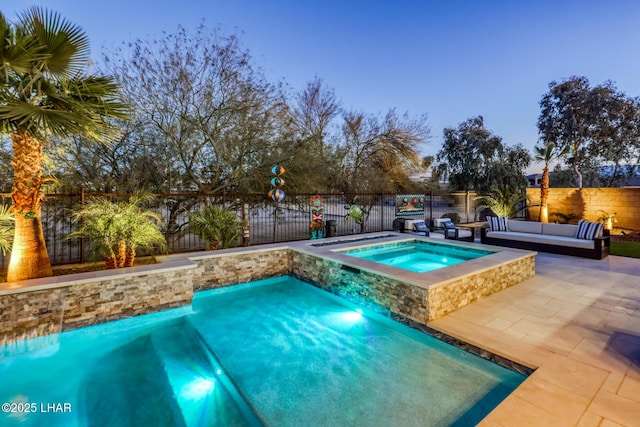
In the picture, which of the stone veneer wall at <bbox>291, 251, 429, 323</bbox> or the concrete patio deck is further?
the stone veneer wall at <bbox>291, 251, 429, 323</bbox>

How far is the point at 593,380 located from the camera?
2330 mm

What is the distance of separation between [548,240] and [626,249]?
2604 millimetres

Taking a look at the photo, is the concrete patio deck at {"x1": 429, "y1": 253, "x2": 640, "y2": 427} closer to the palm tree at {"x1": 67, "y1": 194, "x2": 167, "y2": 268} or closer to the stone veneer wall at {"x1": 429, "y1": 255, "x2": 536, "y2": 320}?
the stone veneer wall at {"x1": 429, "y1": 255, "x2": 536, "y2": 320}

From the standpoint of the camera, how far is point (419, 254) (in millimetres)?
6648

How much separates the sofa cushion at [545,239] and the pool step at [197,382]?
7.71 m

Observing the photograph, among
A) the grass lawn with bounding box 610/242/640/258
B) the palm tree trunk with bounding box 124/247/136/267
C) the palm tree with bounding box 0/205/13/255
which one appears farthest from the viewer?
the grass lawn with bounding box 610/242/640/258

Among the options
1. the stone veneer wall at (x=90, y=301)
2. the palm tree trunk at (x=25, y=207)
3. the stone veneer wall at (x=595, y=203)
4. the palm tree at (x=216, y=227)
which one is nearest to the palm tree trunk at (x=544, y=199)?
the stone veneer wall at (x=595, y=203)

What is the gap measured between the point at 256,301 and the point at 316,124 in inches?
405

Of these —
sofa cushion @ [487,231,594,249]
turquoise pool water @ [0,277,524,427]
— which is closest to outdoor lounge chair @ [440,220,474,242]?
sofa cushion @ [487,231,594,249]

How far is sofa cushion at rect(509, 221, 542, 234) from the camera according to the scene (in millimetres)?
7867

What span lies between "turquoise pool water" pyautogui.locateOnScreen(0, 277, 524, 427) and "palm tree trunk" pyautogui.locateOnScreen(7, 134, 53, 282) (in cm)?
112

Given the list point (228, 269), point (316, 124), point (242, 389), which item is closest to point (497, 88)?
point (316, 124)

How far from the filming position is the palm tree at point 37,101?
3541 millimetres

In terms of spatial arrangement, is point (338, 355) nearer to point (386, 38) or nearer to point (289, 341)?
point (289, 341)
